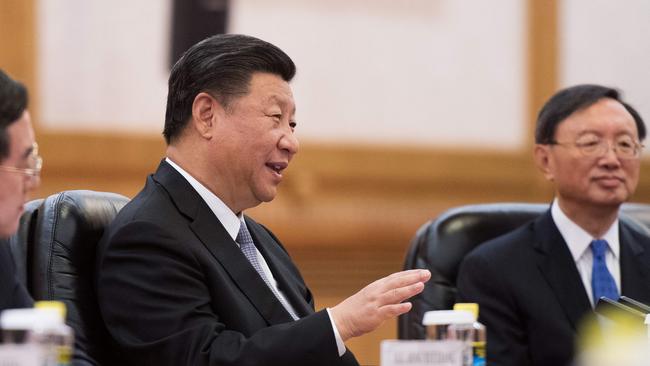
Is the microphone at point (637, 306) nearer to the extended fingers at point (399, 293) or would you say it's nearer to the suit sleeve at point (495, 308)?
the extended fingers at point (399, 293)

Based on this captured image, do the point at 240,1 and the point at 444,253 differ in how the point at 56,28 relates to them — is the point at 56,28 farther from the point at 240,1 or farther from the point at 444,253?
the point at 444,253

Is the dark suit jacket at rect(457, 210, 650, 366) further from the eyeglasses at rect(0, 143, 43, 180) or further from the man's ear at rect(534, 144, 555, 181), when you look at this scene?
the eyeglasses at rect(0, 143, 43, 180)

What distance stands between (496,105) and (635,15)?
985 millimetres

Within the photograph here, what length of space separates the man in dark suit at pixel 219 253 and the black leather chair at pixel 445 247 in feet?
1.78

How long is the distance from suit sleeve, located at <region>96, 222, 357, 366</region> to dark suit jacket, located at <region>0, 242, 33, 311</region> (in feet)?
0.77

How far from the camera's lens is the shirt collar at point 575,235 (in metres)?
3.19

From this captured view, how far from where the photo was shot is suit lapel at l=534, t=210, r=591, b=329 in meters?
3.03

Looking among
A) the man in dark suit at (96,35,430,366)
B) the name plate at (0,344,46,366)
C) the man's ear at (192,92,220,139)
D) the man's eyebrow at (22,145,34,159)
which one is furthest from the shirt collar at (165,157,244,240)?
the name plate at (0,344,46,366)

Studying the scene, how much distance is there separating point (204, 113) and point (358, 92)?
2.56m

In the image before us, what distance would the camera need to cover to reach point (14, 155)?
1814 millimetres

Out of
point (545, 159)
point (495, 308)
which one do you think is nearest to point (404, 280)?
point (495, 308)

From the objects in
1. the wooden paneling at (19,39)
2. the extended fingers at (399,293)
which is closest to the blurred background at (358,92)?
the wooden paneling at (19,39)

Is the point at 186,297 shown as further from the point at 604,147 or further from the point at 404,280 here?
the point at 604,147

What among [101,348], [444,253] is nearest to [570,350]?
[444,253]
